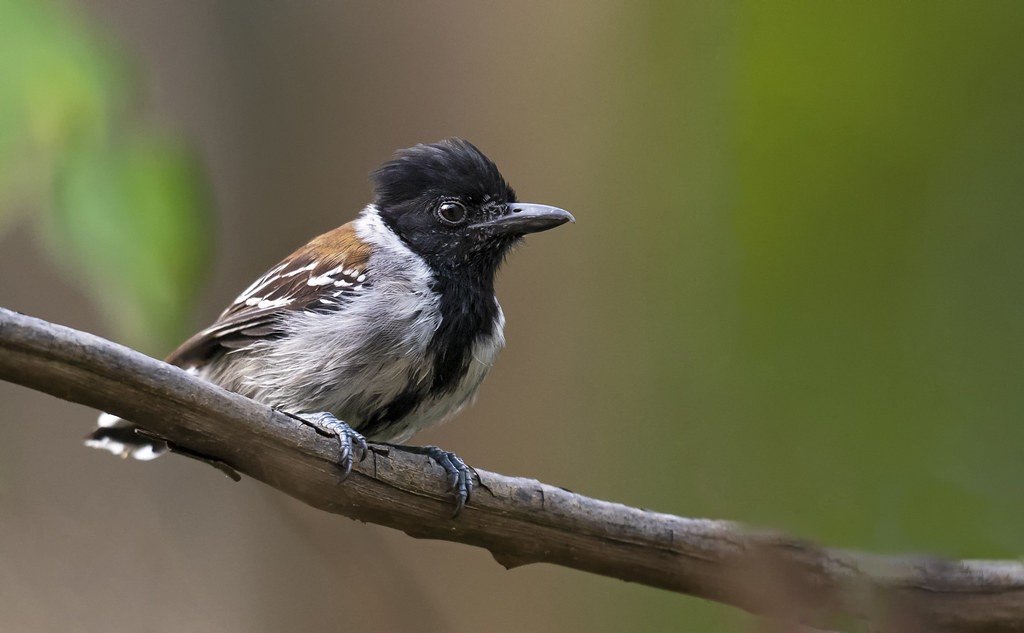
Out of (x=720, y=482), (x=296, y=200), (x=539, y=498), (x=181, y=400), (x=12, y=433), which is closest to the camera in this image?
(x=720, y=482)

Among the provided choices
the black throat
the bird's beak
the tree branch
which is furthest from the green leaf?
the bird's beak

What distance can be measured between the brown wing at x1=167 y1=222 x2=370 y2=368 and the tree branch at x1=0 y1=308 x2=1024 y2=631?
0.86 metres

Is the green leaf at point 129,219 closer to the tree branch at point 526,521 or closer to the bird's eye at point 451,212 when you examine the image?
the tree branch at point 526,521

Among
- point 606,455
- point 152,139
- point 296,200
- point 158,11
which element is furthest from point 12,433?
point 606,455

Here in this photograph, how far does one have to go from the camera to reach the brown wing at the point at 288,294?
3396 mm

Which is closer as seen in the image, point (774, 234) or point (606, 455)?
point (774, 234)

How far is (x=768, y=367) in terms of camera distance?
0.43m

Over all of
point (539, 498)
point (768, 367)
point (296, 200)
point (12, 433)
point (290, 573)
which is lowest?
point (290, 573)

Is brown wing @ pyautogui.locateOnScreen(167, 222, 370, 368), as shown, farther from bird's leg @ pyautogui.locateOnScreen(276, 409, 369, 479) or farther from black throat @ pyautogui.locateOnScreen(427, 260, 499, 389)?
bird's leg @ pyautogui.locateOnScreen(276, 409, 369, 479)

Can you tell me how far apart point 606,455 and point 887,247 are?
0.87ft

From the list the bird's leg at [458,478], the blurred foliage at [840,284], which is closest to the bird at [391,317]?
the bird's leg at [458,478]

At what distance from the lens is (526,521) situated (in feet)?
9.03

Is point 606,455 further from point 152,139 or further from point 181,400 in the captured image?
point 181,400

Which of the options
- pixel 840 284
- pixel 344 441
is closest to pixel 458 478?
pixel 344 441
